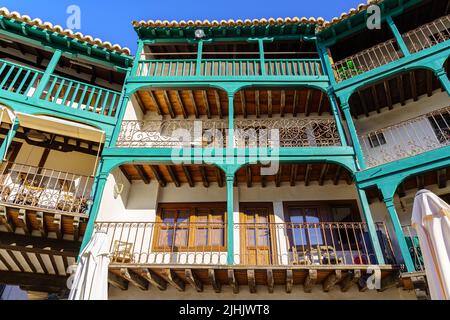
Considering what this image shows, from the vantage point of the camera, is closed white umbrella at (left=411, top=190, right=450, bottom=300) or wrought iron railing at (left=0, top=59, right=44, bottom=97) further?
wrought iron railing at (left=0, top=59, right=44, bottom=97)

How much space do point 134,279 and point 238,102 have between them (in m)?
7.34

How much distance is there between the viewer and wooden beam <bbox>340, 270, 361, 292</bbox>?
718cm

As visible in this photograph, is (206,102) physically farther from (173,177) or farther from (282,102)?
(173,177)

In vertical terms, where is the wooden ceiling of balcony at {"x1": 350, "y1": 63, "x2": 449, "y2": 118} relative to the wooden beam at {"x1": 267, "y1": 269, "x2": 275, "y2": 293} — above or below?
above

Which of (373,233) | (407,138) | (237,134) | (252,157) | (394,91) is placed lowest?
(373,233)

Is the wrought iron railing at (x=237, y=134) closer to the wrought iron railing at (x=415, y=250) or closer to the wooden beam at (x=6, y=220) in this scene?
the wrought iron railing at (x=415, y=250)

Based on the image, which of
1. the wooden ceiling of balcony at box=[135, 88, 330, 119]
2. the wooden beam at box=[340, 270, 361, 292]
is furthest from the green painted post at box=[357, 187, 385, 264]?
the wooden ceiling of balcony at box=[135, 88, 330, 119]

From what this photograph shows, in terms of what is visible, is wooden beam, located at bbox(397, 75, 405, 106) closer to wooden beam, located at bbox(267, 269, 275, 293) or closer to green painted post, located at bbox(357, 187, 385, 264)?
green painted post, located at bbox(357, 187, 385, 264)

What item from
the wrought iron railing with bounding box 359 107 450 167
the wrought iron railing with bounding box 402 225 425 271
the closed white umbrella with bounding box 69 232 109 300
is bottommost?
the closed white umbrella with bounding box 69 232 109 300

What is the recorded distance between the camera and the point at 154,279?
302 inches

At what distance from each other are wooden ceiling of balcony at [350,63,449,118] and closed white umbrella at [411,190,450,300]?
270 inches

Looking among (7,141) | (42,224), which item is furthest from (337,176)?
(7,141)

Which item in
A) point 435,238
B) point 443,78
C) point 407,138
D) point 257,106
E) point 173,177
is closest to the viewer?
point 435,238
